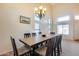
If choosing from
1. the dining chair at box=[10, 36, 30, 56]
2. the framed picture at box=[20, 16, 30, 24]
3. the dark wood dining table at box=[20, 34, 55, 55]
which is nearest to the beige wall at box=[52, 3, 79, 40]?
the dark wood dining table at box=[20, 34, 55, 55]

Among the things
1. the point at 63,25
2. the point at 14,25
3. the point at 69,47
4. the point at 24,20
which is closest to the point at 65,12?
the point at 63,25

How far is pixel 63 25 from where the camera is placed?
244 centimetres

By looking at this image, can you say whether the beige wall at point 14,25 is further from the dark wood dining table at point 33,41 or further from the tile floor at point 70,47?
the tile floor at point 70,47

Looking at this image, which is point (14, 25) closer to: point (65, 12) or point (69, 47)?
point (65, 12)

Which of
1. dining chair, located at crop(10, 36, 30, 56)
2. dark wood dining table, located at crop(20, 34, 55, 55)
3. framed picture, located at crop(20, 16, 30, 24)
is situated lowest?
dining chair, located at crop(10, 36, 30, 56)

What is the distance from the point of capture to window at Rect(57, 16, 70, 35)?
239 cm

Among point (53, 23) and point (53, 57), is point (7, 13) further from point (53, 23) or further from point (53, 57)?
point (53, 57)

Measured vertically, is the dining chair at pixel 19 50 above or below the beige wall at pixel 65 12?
below

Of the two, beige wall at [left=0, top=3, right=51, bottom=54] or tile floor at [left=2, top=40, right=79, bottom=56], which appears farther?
beige wall at [left=0, top=3, right=51, bottom=54]

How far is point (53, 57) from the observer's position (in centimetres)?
221

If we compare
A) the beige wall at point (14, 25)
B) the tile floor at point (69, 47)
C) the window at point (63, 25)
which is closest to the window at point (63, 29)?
the window at point (63, 25)

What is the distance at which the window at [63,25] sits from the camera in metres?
2.39

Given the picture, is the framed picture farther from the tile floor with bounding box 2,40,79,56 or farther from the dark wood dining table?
the tile floor with bounding box 2,40,79,56

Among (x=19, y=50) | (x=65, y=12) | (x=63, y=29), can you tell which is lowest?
(x=19, y=50)
